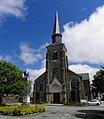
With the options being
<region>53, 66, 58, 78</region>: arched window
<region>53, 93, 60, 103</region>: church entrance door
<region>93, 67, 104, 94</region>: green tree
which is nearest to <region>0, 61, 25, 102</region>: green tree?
<region>93, 67, 104, 94</region>: green tree

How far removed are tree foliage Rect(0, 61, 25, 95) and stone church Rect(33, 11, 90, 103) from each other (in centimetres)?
1948

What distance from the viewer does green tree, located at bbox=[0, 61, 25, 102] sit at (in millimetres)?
26534

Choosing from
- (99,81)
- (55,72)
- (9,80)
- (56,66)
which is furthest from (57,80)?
(99,81)

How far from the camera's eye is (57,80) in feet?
155

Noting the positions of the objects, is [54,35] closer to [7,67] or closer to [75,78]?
[75,78]

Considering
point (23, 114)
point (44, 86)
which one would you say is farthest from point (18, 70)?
point (44, 86)

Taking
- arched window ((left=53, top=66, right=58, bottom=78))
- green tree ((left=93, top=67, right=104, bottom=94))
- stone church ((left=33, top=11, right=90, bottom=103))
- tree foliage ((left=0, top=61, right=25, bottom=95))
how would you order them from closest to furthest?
green tree ((left=93, top=67, right=104, bottom=94))
tree foliage ((left=0, top=61, right=25, bottom=95))
stone church ((left=33, top=11, right=90, bottom=103))
arched window ((left=53, top=66, right=58, bottom=78))

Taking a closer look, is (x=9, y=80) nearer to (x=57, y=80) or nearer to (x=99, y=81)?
(x=99, y=81)

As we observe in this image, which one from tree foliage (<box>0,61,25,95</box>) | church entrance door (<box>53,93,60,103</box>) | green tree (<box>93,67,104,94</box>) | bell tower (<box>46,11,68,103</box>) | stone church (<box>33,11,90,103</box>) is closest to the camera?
green tree (<box>93,67,104,94</box>)

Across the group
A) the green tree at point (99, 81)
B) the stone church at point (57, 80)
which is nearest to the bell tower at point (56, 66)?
the stone church at point (57, 80)

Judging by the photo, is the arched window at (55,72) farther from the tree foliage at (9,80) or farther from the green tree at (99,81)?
the green tree at (99,81)

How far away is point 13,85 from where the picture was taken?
87.5 ft

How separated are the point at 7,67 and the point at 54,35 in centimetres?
2589

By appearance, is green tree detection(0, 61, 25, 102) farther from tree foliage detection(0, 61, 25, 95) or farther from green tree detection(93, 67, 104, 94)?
green tree detection(93, 67, 104, 94)
